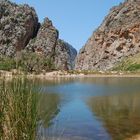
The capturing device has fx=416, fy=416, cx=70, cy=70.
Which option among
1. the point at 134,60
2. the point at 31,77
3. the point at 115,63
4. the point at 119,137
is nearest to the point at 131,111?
the point at 119,137

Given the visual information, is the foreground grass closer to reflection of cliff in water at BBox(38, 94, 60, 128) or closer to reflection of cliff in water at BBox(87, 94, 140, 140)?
reflection of cliff in water at BBox(38, 94, 60, 128)

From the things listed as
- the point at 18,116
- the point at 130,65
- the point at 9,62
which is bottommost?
the point at 18,116

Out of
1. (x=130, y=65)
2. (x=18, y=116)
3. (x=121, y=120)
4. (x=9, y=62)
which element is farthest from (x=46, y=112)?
(x=130, y=65)

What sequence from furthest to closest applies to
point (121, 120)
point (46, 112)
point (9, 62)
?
point (9, 62), point (121, 120), point (46, 112)

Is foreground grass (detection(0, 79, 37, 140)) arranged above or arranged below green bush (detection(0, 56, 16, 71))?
below

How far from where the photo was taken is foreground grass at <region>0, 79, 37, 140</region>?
8648 mm

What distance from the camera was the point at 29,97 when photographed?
8.84 metres

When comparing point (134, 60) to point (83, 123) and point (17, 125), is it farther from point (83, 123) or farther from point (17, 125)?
point (17, 125)

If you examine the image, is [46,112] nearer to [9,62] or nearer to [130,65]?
[9,62]

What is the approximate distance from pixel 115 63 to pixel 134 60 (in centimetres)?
1816

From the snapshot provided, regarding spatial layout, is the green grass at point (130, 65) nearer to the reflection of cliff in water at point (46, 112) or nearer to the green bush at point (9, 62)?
the green bush at point (9, 62)

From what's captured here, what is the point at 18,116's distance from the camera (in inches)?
341

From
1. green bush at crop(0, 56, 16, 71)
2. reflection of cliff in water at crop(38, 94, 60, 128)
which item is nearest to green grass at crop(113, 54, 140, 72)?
green bush at crop(0, 56, 16, 71)

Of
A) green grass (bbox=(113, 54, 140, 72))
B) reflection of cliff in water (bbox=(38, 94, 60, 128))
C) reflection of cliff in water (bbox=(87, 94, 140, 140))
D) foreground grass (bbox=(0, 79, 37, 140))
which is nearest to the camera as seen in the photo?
foreground grass (bbox=(0, 79, 37, 140))
